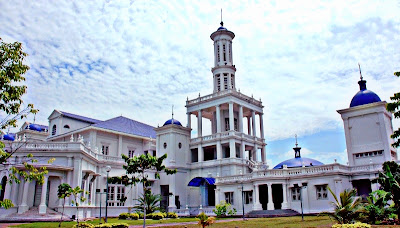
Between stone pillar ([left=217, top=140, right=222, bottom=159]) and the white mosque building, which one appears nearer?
the white mosque building

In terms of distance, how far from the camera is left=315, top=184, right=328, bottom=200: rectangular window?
33.4 metres

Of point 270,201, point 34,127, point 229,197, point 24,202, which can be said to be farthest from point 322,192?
point 34,127

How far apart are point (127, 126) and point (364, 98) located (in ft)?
107

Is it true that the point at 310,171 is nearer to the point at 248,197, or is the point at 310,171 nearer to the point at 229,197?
the point at 248,197

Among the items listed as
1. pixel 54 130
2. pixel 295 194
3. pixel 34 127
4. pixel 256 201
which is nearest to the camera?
pixel 295 194

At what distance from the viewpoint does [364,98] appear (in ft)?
120

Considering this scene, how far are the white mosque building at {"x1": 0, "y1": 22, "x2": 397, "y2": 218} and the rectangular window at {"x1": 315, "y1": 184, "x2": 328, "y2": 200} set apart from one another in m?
0.09

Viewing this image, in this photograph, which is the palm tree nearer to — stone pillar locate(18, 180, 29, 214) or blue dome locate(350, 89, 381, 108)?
blue dome locate(350, 89, 381, 108)

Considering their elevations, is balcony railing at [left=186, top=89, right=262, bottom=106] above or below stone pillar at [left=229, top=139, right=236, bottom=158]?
above

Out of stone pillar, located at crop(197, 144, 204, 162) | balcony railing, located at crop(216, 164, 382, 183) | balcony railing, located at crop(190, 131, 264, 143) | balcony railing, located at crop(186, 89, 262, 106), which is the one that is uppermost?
balcony railing, located at crop(186, 89, 262, 106)

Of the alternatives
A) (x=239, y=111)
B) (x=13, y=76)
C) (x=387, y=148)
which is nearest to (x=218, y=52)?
(x=239, y=111)

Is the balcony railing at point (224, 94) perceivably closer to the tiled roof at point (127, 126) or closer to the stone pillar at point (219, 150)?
the stone pillar at point (219, 150)

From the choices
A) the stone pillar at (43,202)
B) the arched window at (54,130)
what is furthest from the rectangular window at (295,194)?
the arched window at (54,130)

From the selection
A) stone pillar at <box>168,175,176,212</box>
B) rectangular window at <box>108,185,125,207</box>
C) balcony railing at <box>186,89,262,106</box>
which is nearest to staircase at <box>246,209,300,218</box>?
stone pillar at <box>168,175,176,212</box>
